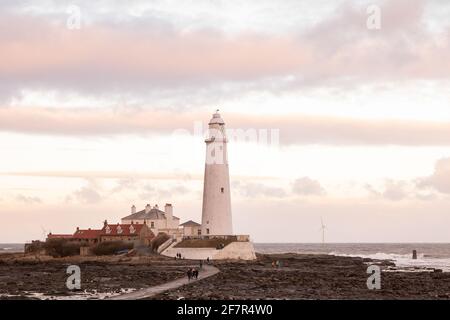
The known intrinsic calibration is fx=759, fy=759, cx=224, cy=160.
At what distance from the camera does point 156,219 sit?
9919cm

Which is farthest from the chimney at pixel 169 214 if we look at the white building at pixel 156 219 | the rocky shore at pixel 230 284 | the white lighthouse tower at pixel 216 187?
A: the rocky shore at pixel 230 284

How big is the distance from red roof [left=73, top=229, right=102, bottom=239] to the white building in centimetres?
675

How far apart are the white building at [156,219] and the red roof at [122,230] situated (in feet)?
13.2

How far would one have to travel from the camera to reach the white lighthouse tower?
82.2m

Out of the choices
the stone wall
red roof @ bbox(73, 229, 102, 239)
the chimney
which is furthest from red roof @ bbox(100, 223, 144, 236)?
the stone wall

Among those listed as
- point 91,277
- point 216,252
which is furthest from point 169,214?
point 91,277

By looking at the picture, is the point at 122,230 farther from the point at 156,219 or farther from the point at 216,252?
the point at 216,252

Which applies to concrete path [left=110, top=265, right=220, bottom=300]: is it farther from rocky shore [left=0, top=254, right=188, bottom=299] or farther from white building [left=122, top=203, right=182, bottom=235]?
white building [left=122, top=203, right=182, bottom=235]
